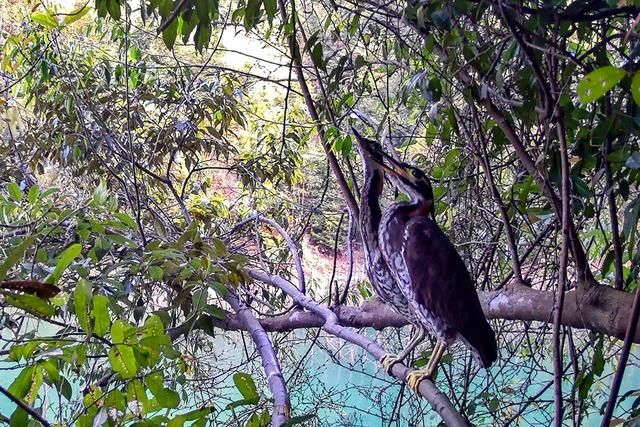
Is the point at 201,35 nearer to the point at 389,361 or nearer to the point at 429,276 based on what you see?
the point at 429,276

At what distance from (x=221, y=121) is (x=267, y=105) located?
116 centimetres

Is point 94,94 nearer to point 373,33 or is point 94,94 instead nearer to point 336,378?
point 373,33

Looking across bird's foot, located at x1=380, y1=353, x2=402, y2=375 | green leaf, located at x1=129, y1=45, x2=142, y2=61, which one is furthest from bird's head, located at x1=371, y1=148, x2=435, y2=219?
green leaf, located at x1=129, y1=45, x2=142, y2=61

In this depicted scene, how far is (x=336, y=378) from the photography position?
372 cm

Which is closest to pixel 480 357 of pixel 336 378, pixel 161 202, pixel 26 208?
pixel 26 208

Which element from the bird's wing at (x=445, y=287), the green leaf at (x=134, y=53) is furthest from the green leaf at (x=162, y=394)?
the green leaf at (x=134, y=53)

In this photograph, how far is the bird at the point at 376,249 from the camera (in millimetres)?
1536

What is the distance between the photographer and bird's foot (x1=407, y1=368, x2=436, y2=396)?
142 centimetres

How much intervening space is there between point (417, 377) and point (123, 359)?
85cm

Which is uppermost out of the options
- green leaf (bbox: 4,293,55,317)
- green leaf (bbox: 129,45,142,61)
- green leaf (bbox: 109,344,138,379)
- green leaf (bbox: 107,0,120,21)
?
green leaf (bbox: 129,45,142,61)

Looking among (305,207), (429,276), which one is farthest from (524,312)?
(305,207)

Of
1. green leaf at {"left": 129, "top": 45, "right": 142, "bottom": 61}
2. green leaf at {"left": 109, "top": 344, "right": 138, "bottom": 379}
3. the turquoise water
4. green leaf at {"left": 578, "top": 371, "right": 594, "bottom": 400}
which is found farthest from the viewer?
green leaf at {"left": 129, "top": 45, "right": 142, "bottom": 61}

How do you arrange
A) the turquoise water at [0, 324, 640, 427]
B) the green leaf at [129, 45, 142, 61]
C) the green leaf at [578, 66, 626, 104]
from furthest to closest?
the green leaf at [129, 45, 142, 61] → the turquoise water at [0, 324, 640, 427] → the green leaf at [578, 66, 626, 104]

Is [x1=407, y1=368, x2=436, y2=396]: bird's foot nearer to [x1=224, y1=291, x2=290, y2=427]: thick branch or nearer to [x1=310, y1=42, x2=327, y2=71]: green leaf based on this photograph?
[x1=224, y1=291, x2=290, y2=427]: thick branch
